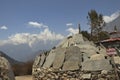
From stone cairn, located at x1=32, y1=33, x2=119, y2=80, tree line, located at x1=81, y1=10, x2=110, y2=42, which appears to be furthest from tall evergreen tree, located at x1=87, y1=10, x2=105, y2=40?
stone cairn, located at x1=32, y1=33, x2=119, y2=80

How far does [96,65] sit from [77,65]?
1.00 m

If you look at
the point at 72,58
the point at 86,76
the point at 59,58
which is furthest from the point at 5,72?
the point at 59,58

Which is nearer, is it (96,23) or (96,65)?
(96,65)

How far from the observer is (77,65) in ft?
42.1

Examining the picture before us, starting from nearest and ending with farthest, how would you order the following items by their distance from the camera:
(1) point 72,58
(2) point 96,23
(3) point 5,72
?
(3) point 5,72, (1) point 72,58, (2) point 96,23

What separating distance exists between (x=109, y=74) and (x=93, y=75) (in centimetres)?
75

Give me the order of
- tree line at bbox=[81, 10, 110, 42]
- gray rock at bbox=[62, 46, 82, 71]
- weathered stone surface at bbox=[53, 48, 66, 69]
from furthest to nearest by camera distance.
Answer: tree line at bbox=[81, 10, 110, 42], weathered stone surface at bbox=[53, 48, 66, 69], gray rock at bbox=[62, 46, 82, 71]

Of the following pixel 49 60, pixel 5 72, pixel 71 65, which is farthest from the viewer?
pixel 49 60

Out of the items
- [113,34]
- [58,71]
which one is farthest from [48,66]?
[113,34]

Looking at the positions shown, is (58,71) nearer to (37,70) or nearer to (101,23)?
(37,70)

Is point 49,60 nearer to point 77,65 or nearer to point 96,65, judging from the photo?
point 77,65

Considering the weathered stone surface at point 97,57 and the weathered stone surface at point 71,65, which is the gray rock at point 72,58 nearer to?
the weathered stone surface at point 71,65

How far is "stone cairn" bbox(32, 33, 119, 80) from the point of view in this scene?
12219 mm

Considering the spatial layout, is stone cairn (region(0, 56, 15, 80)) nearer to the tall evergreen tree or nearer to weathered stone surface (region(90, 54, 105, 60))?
weathered stone surface (region(90, 54, 105, 60))
